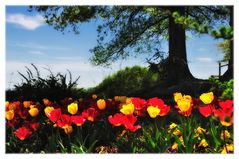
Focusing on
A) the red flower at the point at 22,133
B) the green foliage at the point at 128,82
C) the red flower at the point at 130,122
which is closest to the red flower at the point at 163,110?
the red flower at the point at 130,122

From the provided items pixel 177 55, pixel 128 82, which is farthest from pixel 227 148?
pixel 128 82

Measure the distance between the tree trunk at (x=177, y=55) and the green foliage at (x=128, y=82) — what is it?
37cm

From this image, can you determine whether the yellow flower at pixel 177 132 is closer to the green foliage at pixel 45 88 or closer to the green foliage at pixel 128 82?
the green foliage at pixel 45 88

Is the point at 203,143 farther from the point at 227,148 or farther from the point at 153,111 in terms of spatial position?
the point at 153,111

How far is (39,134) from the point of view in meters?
4.49

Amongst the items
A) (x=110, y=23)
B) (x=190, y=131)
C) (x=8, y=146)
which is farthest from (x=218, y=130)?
(x=110, y=23)

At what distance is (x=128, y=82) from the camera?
34.1 ft

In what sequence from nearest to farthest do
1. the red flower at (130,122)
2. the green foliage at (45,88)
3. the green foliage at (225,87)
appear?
the green foliage at (225,87) < the red flower at (130,122) < the green foliage at (45,88)

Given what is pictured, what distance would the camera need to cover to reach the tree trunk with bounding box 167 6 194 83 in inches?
382

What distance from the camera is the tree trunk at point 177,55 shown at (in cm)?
970

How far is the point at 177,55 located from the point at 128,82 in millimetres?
1247

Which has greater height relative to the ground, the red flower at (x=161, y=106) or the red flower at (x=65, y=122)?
the red flower at (x=161, y=106)
